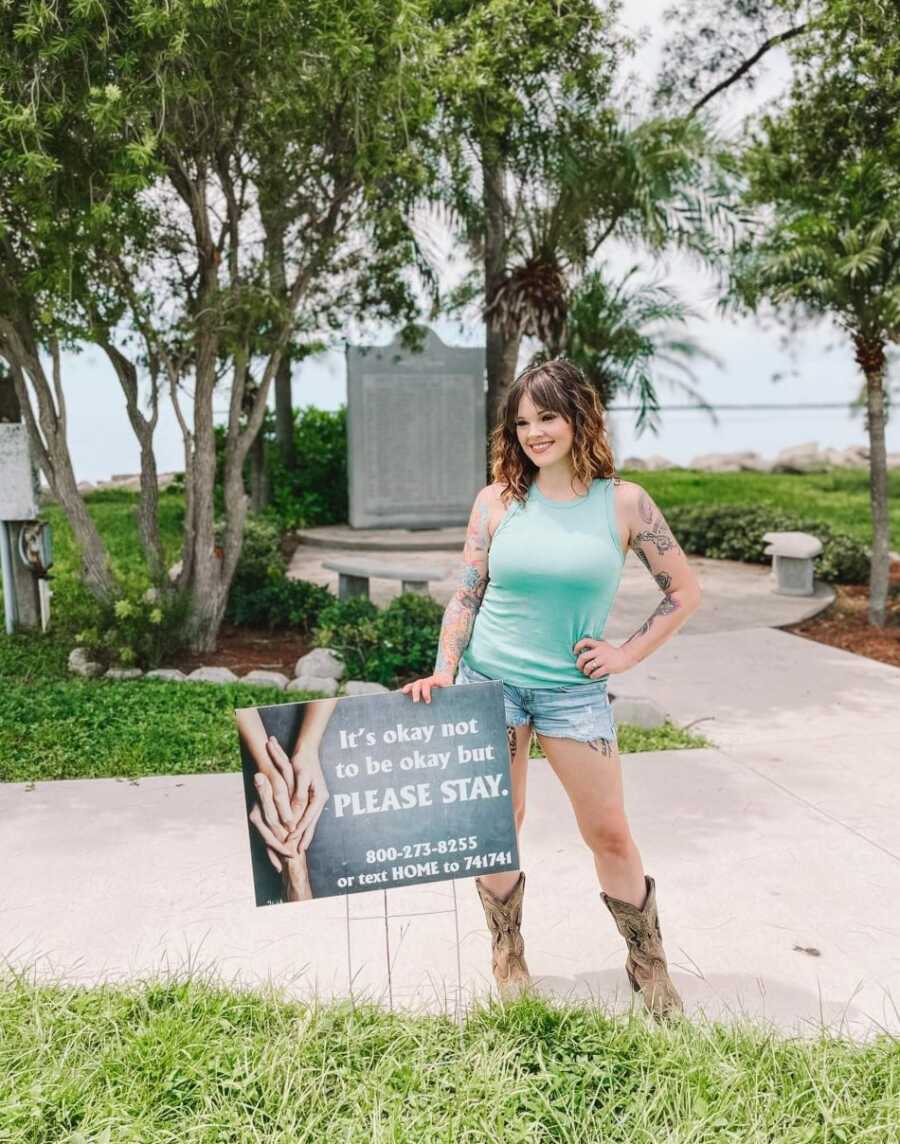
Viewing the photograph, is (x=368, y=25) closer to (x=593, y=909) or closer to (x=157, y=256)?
(x=157, y=256)

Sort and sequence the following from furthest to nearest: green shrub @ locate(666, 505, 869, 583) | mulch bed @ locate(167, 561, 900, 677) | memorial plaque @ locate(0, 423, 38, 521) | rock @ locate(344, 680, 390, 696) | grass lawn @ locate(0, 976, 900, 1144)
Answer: green shrub @ locate(666, 505, 869, 583) < memorial plaque @ locate(0, 423, 38, 521) < mulch bed @ locate(167, 561, 900, 677) < rock @ locate(344, 680, 390, 696) < grass lawn @ locate(0, 976, 900, 1144)

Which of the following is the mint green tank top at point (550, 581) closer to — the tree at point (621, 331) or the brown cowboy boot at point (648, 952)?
the brown cowboy boot at point (648, 952)

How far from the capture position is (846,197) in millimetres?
8656

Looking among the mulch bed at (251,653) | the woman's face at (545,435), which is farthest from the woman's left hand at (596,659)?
the mulch bed at (251,653)

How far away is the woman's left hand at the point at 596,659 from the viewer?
272cm

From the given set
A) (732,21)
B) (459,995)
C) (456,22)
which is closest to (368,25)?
(456,22)

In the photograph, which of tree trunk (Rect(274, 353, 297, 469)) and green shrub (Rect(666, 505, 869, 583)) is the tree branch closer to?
green shrub (Rect(666, 505, 869, 583))

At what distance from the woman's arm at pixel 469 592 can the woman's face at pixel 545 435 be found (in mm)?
229

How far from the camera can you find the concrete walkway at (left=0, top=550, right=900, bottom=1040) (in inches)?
127

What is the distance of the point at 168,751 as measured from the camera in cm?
534

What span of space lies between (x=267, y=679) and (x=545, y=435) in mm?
4450

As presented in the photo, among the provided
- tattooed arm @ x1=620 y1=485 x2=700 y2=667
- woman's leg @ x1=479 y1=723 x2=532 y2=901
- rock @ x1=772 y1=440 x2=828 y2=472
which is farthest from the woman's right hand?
rock @ x1=772 y1=440 x2=828 y2=472

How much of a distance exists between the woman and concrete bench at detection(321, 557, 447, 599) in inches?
212

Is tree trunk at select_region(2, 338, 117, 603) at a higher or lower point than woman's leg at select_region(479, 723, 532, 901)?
higher
